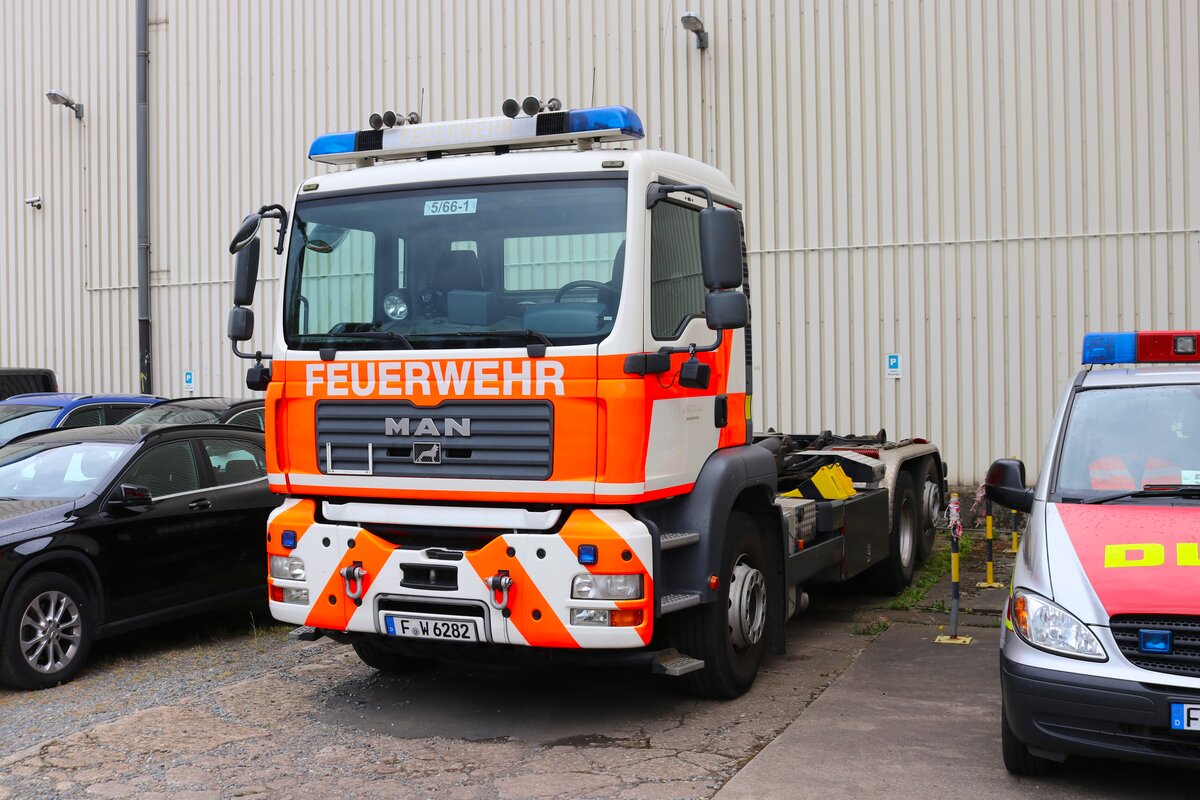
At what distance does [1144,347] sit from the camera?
20.5 feet

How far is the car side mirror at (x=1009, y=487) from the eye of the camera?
5426 millimetres

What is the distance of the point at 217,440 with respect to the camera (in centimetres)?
862

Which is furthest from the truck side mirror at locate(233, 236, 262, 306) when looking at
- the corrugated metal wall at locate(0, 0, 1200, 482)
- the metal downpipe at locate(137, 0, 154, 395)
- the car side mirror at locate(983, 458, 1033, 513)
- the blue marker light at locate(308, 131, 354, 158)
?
the metal downpipe at locate(137, 0, 154, 395)

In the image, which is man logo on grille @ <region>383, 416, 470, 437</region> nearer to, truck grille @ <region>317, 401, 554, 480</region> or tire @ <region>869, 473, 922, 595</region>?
truck grille @ <region>317, 401, 554, 480</region>

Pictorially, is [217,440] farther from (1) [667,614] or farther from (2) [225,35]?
(2) [225,35]

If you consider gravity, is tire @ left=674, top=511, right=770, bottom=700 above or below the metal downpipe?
below

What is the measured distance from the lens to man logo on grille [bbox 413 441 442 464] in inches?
226

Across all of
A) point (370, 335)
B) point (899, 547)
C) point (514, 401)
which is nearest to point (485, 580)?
point (514, 401)

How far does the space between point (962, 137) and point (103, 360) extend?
13.2m

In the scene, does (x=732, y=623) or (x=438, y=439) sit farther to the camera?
(x=732, y=623)

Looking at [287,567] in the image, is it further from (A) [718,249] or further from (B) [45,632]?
(A) [718,249]

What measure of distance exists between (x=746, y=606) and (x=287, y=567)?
2.43 metres

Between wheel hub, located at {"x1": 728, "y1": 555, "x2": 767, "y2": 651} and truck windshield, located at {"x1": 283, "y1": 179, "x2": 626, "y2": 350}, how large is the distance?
1.70 metres

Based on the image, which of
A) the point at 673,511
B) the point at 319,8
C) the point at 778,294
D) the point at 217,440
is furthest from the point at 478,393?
the point at 319,8
